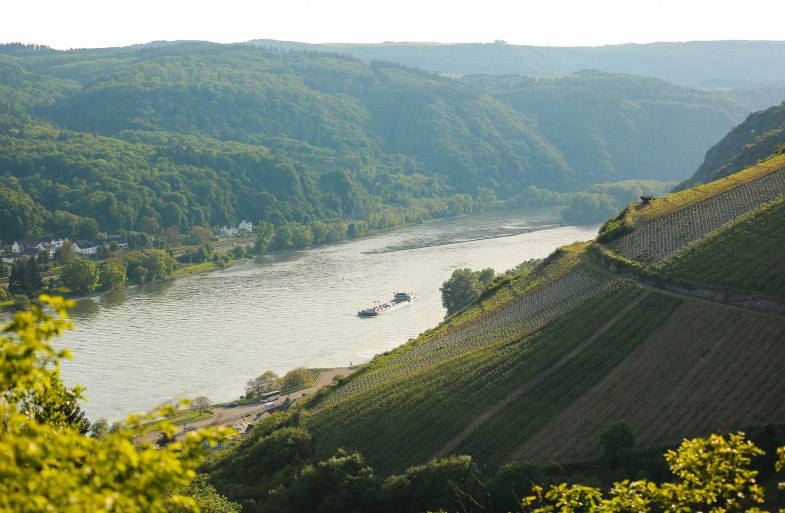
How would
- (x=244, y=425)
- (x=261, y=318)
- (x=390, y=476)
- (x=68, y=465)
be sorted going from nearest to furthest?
1. (x=68, y=465)
2. (x=390, y=476)
3. (x=244, y=425)
4. (x=261, y=318)

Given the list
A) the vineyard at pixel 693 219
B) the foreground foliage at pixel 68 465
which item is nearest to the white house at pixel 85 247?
the vineyard at pixel 693 219

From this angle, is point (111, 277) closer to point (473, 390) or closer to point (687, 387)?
point (473, 390)

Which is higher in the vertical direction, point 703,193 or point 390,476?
point 703,193

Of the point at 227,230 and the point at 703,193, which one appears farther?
the point at 227,230

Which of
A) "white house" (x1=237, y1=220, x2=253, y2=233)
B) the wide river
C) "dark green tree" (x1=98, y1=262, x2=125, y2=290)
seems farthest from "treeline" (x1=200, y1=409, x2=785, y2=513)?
"white house" (x1=237, y1=220, x2=253, y2=233)

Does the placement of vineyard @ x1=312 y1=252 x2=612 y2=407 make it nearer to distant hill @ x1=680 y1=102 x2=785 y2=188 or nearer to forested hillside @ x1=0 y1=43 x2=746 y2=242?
distant hill @ x1=680 y1=102 x2=785 y2=188

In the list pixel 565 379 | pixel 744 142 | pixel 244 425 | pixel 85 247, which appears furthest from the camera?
pixel 85 247

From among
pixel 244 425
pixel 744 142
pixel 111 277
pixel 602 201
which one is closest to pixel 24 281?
pixel 111 277
